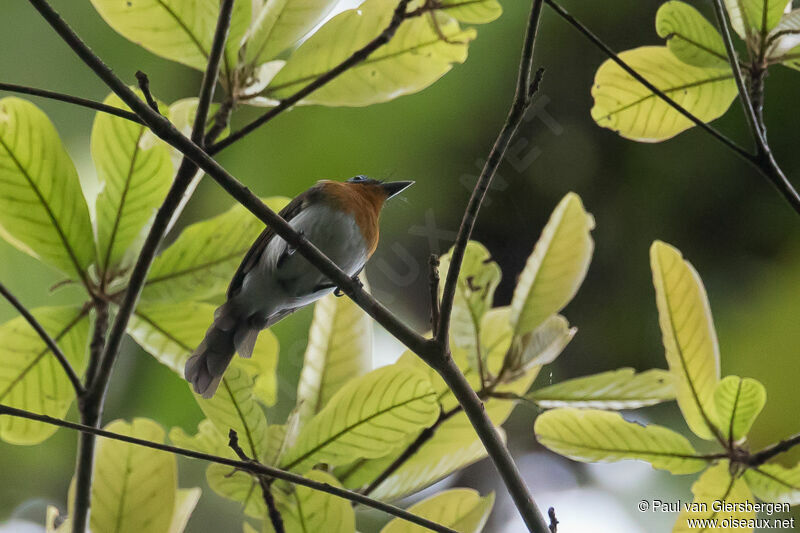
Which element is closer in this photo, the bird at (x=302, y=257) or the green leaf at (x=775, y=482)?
the green leaf at (x=775, y=482)

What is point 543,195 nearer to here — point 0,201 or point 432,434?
point 432,434

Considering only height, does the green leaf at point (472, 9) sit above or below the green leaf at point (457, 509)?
above

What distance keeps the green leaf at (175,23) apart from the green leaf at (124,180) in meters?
0.10

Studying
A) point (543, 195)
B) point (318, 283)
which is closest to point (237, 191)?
point (318, 283)

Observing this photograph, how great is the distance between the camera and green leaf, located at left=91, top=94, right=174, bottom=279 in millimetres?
1017

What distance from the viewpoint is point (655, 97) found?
1.08 metres

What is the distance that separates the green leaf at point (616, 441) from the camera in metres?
0.94

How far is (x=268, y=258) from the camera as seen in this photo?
141 centimetres

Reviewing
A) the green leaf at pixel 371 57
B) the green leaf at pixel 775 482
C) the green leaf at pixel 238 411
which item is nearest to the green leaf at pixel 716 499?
the green leaf at pixel 775 482

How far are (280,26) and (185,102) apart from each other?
0.18 m

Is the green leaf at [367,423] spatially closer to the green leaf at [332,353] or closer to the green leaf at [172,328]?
the green leaf at [332,353]

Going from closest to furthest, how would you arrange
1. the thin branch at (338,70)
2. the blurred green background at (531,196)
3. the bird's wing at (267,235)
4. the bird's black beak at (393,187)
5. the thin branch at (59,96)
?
the thin branch at (59,96)
the thin branch at (338,70)
the bird's wing at (267,235)
the bird's black beak at (393,187)
the blurred green background at (531,196)

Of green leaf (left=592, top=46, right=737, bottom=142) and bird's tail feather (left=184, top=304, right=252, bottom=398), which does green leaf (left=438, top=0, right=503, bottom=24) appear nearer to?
green leaf (left=592, top=46, right=737, bottom=142)

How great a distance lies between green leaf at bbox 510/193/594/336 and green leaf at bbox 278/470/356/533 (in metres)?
0.34
